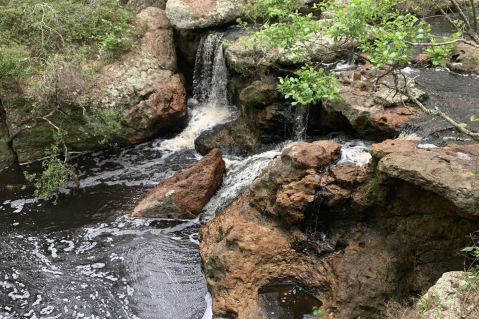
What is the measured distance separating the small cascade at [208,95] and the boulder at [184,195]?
2489 millimetres

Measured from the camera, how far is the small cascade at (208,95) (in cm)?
1083

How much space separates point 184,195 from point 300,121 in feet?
10.1

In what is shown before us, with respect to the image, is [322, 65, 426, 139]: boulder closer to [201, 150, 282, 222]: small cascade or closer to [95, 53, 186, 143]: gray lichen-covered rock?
[201, 150, 282, 222]: small cascade

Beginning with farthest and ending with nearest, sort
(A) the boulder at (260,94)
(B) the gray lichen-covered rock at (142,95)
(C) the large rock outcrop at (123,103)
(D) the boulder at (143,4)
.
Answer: (D) the boulder at (143,4) → (B) the gray lichen-covered rock at (142,95) → (C) the large rock outcrop at (123,103) → (A) the boulder at (260,94)

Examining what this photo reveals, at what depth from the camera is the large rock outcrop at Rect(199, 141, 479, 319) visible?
5023mm

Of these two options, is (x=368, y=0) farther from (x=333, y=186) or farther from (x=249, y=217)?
(x=249, y=217)

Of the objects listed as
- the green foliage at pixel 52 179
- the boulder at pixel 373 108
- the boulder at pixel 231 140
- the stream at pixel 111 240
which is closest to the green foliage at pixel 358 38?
the stream at pixel 111 240

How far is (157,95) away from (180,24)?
94.0 inches

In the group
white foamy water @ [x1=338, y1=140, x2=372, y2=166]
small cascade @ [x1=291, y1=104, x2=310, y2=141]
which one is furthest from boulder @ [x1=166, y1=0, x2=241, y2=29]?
white foamy water @ [x1=338, y1=140, x2=372, y2=166]

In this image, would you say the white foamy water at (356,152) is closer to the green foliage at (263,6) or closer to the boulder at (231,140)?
the boulder at (231,140)

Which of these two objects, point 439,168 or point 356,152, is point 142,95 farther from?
point 439,168

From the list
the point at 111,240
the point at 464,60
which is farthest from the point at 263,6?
the point at 111,240

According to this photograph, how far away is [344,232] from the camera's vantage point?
5.91 m

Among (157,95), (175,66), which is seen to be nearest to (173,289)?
(157,95)
